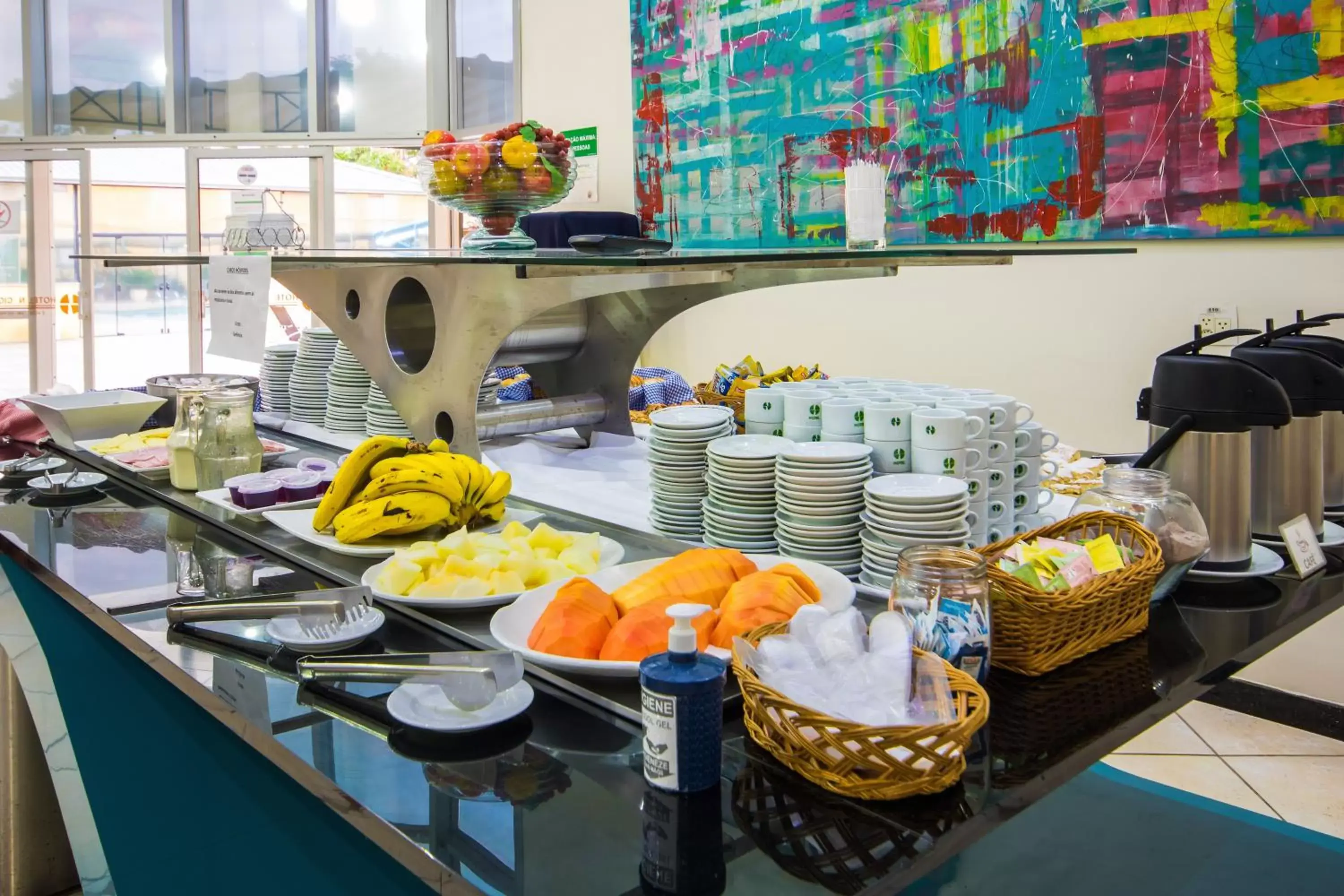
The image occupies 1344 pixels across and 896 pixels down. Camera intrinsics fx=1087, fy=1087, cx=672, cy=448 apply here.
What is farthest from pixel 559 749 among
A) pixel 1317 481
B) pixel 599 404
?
pixel 599 404

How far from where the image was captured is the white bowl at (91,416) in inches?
91.6

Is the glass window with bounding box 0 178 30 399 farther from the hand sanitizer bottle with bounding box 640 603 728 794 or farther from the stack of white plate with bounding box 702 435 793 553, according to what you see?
the hand sanitizer bottle with bounding box 640 603 728 794

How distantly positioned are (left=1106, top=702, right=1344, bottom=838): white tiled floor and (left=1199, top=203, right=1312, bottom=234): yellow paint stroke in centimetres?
138

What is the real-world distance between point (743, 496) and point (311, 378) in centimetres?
139

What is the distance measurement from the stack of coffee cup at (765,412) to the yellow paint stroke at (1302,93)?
2183 millimetres

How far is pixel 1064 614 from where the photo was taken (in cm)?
102

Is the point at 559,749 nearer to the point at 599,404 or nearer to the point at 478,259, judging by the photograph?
the point at 478,259

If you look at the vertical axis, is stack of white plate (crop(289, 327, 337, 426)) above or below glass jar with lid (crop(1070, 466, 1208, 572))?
above

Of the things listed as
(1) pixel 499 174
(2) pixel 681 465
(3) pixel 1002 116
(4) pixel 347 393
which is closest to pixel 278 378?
(4) pixel 347 393

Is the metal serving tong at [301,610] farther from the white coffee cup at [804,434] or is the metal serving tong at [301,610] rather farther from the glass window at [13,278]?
the glass window at [13,278]

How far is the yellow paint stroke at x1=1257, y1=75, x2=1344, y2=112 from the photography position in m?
2.84

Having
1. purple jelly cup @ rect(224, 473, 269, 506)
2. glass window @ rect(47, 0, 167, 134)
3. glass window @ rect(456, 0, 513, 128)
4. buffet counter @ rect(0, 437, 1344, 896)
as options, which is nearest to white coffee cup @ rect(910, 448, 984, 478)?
buffet counter @ rect(0, 437, 1344, 896)

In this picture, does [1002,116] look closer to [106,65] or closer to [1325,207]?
[1325,207]

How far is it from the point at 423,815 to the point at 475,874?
0.10 metres
